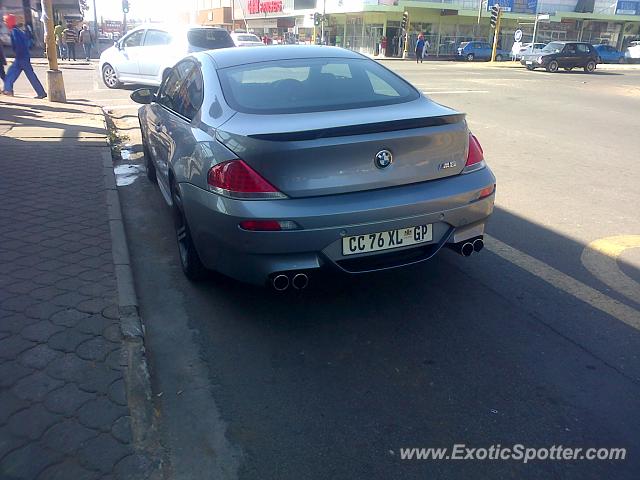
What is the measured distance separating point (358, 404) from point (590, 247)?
3045mm

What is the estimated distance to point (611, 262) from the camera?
4.62 m

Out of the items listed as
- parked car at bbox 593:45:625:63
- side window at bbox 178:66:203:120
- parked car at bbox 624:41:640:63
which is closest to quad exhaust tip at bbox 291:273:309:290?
side window at bbox 178:66:203:120

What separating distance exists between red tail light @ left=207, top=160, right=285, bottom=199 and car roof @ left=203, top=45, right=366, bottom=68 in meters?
1.35

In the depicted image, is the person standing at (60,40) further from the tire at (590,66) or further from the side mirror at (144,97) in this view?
the tire at (590,66)

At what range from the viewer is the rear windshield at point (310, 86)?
3.83 metres

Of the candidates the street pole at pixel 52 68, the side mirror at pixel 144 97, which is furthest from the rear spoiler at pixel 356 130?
the street pole at pixel 52 68

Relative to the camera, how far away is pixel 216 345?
345 centimetres

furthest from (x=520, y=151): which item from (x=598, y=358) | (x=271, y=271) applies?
(x=271, y=271)

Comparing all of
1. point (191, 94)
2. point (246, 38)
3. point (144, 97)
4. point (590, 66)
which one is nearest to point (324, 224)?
point (191, 94)

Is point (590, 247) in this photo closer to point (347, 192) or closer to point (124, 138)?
point (347, 192)

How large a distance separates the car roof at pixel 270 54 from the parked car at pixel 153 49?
1079 centimetres

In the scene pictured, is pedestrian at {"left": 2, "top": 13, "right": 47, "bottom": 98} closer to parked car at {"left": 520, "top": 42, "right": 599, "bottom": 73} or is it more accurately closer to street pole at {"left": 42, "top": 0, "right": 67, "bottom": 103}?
street pole at {"left": 42, "top": 0, "right": 67, "bottom": 103}

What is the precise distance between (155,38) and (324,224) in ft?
46.8

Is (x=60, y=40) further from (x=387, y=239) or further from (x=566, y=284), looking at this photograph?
(x=566, y=284)
